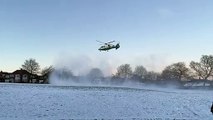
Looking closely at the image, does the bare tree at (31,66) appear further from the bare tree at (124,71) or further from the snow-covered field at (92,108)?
the snow-covered field at (92,108)

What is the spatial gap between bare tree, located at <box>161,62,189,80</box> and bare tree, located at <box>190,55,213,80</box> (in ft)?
24.4

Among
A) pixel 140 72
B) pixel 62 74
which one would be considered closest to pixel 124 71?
pixel 140 72

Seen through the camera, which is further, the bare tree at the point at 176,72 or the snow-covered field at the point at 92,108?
the bare tree at the point at 176,72

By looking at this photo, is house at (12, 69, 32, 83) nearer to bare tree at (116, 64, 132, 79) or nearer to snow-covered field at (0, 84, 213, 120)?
bare tree at (116, 64, 132, 79)

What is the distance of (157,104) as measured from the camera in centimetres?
3344

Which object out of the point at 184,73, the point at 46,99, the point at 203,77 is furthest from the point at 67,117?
the point at 184,73

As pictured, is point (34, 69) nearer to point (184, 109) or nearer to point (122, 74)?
point (122, 74)

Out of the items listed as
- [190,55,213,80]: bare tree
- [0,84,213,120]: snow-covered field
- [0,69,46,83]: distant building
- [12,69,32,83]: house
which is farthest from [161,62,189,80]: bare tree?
[0,84,213,120]: snow-covered field

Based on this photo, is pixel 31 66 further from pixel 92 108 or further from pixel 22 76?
pixel 92 108

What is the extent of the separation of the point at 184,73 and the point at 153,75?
2512cm

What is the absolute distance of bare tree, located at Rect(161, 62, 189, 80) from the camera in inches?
5714

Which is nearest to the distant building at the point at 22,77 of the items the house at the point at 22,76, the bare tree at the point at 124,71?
the house at the point at 22,76

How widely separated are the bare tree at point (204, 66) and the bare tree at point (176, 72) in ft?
24.4

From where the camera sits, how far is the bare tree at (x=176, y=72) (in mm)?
145125
